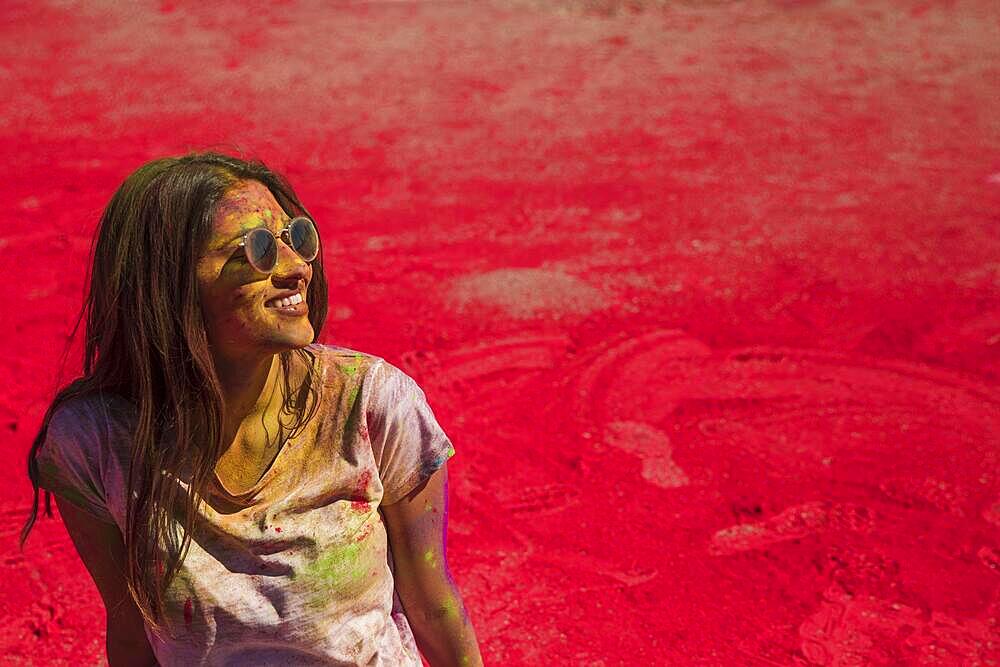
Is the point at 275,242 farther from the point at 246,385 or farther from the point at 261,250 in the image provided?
the point at 246,385

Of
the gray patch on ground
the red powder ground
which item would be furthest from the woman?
the gray patch on ground

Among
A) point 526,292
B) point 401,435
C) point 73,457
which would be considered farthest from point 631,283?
point 73,457

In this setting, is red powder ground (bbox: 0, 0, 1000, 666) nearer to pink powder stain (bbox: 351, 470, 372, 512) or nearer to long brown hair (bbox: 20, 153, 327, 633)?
long brown hair (bbox: 20, 153, 327, 633)

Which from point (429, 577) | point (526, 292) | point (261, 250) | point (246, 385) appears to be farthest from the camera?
point (526, 292)

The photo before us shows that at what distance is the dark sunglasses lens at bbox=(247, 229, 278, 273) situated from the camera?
173cm

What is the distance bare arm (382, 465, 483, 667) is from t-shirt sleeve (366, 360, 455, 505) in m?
0.04

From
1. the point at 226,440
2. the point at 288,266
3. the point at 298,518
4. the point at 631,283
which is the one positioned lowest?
the point at 631,283

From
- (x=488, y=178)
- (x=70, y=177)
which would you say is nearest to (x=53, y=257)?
(x=70, y=177)

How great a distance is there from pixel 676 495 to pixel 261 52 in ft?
22.8

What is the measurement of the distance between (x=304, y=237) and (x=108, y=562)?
0.64 metres

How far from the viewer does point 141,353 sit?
68.1 inches

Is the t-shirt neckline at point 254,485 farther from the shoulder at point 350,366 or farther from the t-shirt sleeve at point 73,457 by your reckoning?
the t-shirt sleeve at point 73,457

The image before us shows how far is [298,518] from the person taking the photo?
179 cm

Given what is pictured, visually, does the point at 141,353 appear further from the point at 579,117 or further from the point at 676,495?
the point at 579,117
